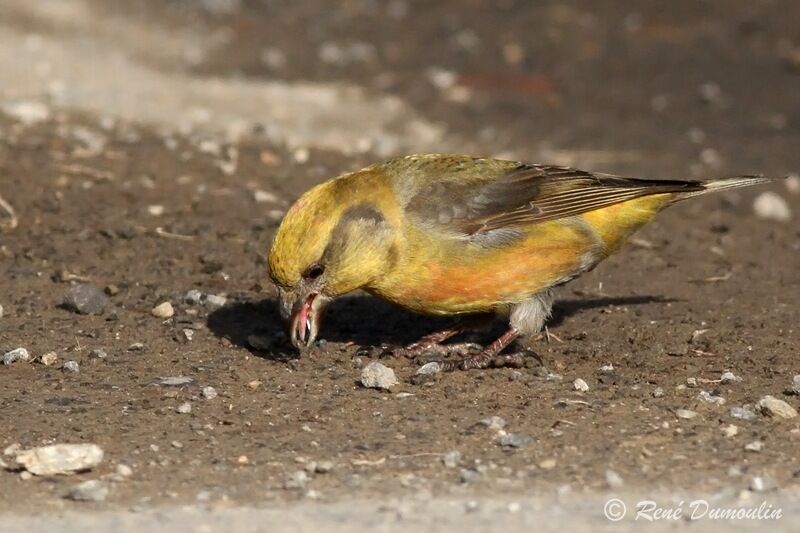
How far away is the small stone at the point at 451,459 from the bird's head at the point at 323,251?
1.22 m

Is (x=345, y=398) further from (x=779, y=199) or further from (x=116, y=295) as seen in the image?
(x=779, y=199)

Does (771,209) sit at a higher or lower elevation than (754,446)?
higher

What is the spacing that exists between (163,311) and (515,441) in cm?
241

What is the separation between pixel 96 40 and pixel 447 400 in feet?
29.4

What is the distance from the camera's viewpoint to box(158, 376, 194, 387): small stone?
20.0ft

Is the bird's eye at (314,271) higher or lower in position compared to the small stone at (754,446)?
higher

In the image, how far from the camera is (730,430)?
555 centimetres

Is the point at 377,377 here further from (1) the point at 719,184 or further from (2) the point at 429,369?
(1) the point at 719,184

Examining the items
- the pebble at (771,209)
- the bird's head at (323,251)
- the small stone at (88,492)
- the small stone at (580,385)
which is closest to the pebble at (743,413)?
the small stone at (580,385)

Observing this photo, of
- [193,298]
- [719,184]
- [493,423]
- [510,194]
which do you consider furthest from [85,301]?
[719,184]

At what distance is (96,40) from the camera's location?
1384 cm

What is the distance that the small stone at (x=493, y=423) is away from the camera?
5.59 metres

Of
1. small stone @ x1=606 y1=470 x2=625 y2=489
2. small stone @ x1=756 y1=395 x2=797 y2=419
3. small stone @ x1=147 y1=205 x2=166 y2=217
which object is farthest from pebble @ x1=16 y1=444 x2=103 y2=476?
small stone @ x1=147 y1=205 x2=166 y2=217

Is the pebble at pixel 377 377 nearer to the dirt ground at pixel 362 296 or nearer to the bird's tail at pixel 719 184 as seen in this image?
the dirt ground at pixel 362 296
